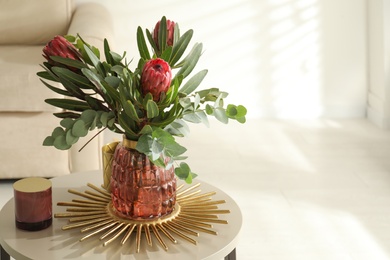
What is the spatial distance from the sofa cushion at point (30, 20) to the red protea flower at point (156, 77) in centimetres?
204

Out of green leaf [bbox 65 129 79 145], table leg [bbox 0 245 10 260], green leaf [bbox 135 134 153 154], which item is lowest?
table leg [bbox 0 245 10 260]

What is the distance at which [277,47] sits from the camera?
3.96 meters

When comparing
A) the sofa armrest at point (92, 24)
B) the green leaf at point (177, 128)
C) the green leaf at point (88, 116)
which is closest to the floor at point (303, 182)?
the sofa armrest at point (92, 24)

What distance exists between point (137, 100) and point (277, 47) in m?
2.49

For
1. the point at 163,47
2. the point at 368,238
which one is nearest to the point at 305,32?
the point at 368,238

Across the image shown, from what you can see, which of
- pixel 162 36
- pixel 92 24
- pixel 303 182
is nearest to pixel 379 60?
pixel 303 182

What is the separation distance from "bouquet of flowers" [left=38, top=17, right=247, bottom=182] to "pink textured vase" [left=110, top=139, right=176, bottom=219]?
41mm

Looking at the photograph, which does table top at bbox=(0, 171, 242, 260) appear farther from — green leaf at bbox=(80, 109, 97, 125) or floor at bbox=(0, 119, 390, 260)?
floor at bbox=(0, 119, 390, 260)

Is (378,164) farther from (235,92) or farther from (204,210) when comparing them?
(204,210)

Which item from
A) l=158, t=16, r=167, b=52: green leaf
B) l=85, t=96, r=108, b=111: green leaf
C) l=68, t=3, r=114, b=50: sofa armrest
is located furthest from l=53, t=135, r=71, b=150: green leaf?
l=68, t=3, r=114, b=50: sofa armrest

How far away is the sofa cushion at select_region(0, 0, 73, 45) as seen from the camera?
11.3ft

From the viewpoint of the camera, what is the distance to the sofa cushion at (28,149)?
112 inches

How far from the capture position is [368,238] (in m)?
2.54

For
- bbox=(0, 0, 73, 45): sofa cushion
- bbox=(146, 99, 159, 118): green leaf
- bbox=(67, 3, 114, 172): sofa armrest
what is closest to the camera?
bbox=(146, 99, 159, 118): green leaf
